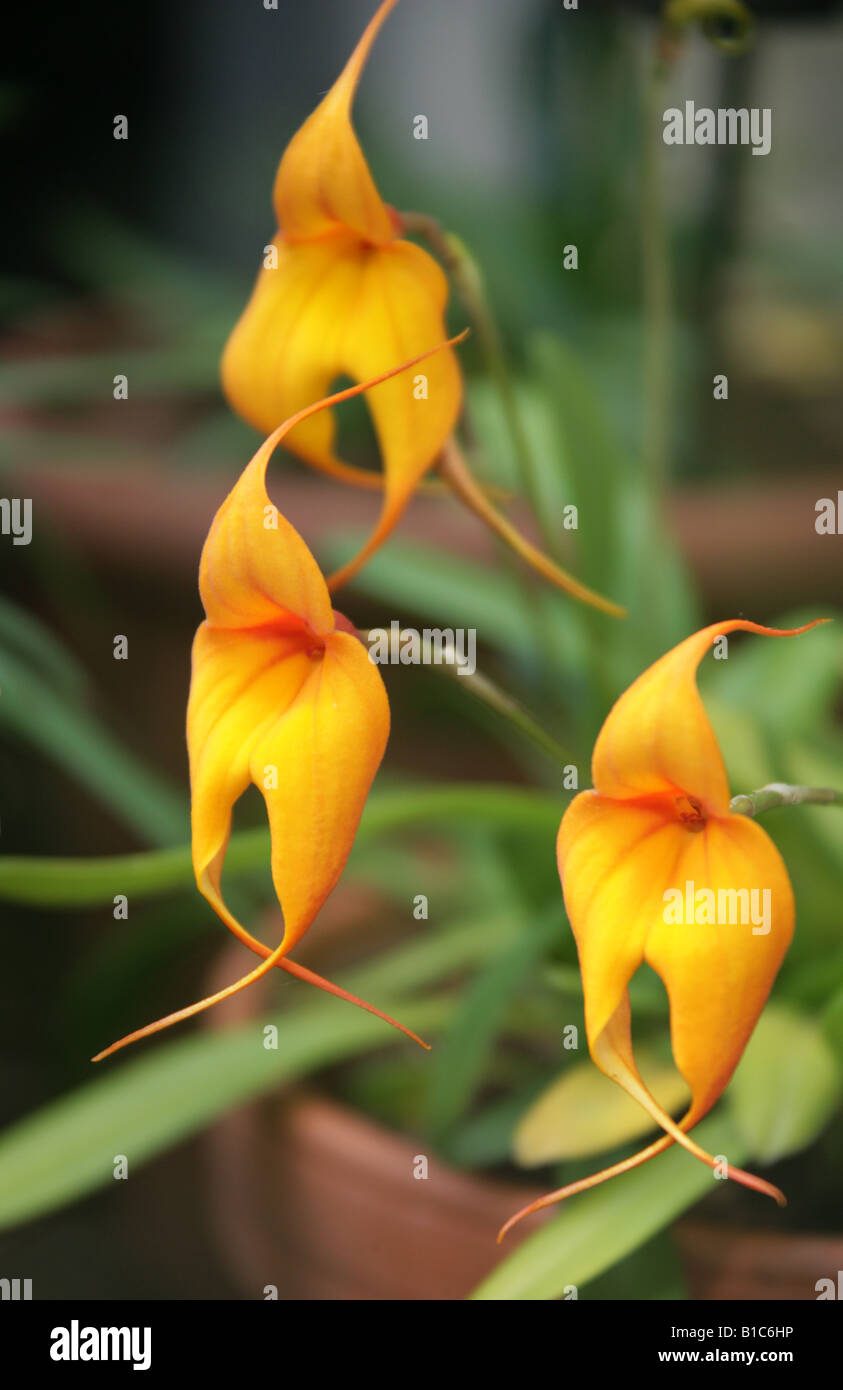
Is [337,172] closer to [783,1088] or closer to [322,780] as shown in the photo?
[322,780]

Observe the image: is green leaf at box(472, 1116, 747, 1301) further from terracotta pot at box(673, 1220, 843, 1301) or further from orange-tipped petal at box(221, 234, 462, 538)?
orange-tipped petal at box(221, 234, 462, 538)

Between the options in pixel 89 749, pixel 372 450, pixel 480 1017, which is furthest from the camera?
pixel 372 450

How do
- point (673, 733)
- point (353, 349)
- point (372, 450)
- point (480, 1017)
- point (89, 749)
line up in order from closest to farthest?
point (673, 733) → point (353, 349) → point (480, 1017) → point (89, 749) → point (372, 450)

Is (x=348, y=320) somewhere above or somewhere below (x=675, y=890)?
above

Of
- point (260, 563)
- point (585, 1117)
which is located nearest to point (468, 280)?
point (260, 563)

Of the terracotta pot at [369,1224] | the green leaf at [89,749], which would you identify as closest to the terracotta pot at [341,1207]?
the terracotta pot at [369,1224]

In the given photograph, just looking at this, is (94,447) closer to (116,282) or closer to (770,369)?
(116,282)
